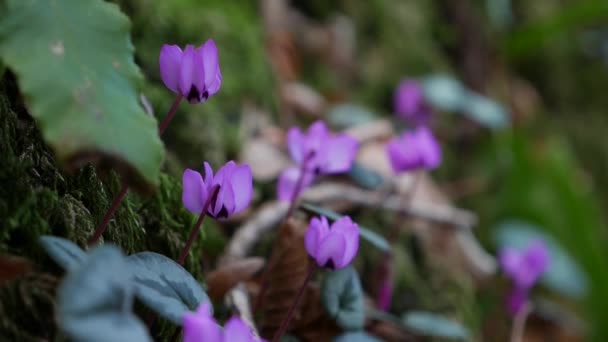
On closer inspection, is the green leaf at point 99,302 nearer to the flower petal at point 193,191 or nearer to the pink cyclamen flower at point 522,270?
the flower petal at point 193,191

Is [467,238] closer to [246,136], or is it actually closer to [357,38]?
[246,136]

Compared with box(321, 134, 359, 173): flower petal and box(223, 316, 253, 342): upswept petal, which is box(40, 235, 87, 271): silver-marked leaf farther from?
box(321, 134, 359, 173): flower petal

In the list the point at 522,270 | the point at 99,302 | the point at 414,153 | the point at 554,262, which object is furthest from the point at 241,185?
the point at 554,262

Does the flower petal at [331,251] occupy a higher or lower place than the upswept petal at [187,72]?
lower

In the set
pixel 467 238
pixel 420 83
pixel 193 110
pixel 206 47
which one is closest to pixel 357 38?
pixel 420 83

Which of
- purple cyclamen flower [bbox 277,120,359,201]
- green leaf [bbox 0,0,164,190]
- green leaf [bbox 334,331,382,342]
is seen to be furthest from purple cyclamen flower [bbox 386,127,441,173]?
green leaf [bbox 0,0,164,190]

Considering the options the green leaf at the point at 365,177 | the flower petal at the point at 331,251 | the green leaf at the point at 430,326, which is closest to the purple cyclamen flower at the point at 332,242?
the flower petal at the point at 331,251
